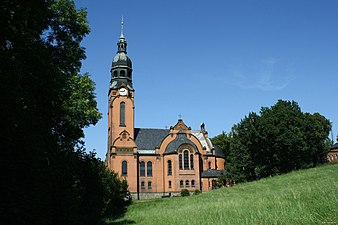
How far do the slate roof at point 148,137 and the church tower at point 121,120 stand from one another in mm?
3055

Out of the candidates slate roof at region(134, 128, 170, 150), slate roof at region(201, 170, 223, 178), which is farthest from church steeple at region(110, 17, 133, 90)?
slate roof at region(201, 170, 223, 178)

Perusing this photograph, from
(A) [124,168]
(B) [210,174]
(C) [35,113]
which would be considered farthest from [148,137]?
(C) [35,113]

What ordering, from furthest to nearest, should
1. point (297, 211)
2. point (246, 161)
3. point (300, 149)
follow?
point (246, 161) < point (300, 149) < point (297, 211)

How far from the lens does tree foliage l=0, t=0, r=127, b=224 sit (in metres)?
9.01

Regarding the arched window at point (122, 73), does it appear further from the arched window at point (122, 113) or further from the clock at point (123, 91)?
the arched window at point (122, 113)

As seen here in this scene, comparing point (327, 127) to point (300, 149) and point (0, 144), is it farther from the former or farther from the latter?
point (0, 144)

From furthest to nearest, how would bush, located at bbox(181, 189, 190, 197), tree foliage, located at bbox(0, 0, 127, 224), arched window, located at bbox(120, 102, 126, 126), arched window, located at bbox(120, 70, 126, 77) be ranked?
arched window, located at bbox(120, 70, 126, 77)
arched window, located at bbox(120, 102, 126, 126)
bush, located at bbox(181, 189, 190, 197)
tree foliage, located at bbox(0, 0, 127, 224)

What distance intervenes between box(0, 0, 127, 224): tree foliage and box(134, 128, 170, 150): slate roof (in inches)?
1827

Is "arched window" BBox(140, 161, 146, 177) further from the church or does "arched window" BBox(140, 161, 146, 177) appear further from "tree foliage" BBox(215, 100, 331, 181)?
"tree foliage" BBox(215, 100, 331, 181)

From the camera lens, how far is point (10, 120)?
8.99m

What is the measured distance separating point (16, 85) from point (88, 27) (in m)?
10.5

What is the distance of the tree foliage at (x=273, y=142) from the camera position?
50450 mm

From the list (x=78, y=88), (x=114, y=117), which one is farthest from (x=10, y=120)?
(x=114, y=117)

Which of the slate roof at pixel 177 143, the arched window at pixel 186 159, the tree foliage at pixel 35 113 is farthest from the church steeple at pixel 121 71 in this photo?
the tree foliage at pixel 35 113
